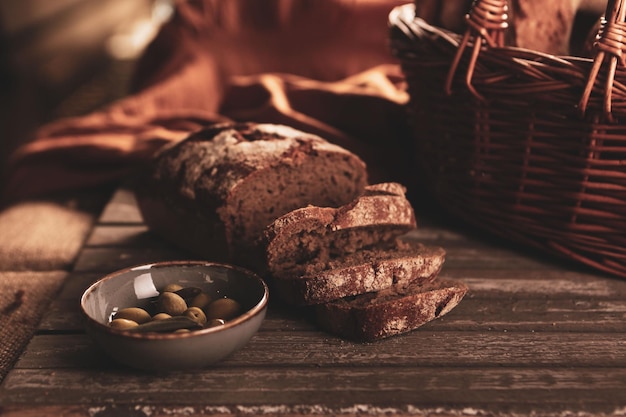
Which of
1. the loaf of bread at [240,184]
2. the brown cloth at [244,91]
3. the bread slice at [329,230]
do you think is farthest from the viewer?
the brown cloth at [244,91]

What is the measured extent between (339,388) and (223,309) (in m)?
0.27

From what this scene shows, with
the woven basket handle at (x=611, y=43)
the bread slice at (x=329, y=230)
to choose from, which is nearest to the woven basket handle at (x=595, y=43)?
the woven basket handle at (x=611, y=43)

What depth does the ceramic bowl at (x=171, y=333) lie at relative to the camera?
1.16m

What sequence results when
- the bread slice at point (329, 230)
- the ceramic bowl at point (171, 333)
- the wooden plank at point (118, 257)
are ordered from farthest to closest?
the wooden plank at point (118, 257) → the bread slice at point (329, 230) → the ceramic bowl at point (171, 333)

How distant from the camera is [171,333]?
1.17 meters

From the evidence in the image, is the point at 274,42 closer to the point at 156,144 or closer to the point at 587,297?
the point at 156,144

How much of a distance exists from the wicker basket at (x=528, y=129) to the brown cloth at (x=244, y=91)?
1.62 ft

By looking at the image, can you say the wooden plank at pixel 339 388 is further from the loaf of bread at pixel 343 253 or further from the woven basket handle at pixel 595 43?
the woven basket handle at pixel 595 43

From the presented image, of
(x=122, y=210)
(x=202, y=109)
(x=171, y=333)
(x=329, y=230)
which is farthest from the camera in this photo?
(x=202, y=109)

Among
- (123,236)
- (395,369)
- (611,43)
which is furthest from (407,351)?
(123,236)

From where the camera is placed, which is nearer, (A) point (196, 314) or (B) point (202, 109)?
(A) point (196, 314)

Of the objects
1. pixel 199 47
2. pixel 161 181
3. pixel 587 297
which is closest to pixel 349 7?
pixel 199 47

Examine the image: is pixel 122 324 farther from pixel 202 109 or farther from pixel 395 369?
pixel 202 109

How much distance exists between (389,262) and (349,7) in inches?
81.8
